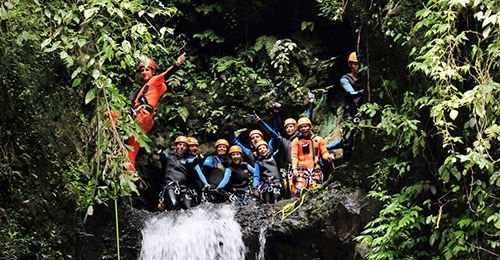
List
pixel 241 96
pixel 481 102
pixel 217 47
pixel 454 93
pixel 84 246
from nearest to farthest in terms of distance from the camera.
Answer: pixel 481 102 → pixel 454 93 → pixel 84 246 → pixel 241 96 → pixel 217 47

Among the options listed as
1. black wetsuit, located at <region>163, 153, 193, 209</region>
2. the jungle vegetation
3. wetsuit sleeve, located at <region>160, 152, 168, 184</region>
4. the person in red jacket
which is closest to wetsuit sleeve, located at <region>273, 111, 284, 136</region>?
black wetsuit, located at <region>163, 153, 193, 209</region>

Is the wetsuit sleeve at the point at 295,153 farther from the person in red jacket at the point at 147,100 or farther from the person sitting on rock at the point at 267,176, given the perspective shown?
the person in red jacket at the point at 147,100

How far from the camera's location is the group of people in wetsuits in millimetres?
9625

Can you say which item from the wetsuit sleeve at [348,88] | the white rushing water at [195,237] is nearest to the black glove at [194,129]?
the white rushing water at [195,237]

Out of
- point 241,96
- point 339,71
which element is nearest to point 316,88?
point 339,71

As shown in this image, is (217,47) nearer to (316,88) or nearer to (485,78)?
(316,88)

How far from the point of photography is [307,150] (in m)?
9.95

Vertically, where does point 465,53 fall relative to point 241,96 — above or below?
below

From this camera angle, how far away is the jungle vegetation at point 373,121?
535 cm

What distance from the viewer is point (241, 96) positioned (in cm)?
1226

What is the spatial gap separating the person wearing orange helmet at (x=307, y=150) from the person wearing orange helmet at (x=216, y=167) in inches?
64.1

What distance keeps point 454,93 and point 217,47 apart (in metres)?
8.30

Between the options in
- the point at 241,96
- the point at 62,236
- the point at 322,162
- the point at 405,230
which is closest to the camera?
the point at 405,230

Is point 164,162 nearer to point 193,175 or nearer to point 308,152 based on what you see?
point 193,175
